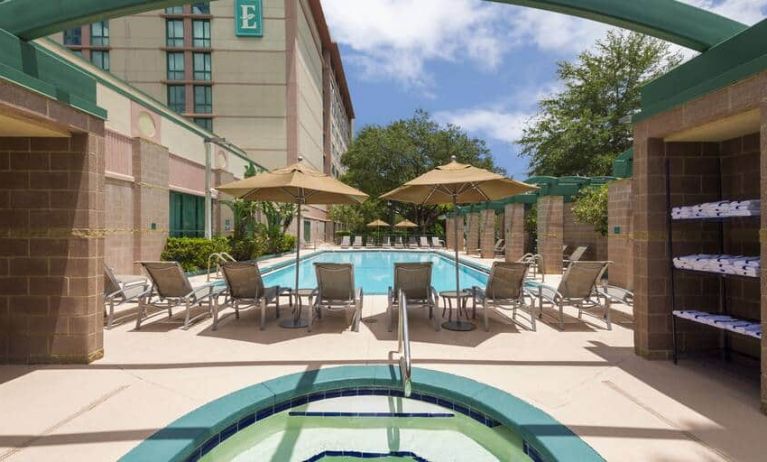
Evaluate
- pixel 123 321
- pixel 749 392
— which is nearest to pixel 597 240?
pixel 749 392

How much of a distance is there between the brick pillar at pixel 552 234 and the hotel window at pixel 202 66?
1105 inches

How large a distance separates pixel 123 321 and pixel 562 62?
29.6m

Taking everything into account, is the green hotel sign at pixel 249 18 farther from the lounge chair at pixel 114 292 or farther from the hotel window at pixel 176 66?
the lounge chair at pixel 114 292

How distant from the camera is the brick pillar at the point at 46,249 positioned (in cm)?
383

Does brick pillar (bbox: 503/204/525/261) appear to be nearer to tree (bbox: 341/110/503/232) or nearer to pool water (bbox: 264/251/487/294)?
pool water (bbox: 264/251/487/294)

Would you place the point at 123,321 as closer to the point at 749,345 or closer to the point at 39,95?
the point at 39,95

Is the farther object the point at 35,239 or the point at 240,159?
the point at 240,159

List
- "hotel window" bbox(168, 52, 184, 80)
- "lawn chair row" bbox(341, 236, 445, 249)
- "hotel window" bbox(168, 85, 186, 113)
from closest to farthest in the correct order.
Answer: "lawn chair row" bbox(341, 236, 445, 249), "hotel window" bbox(168, 52, 184, 80), "hotel window" bbox(168, 85, 186, 113)

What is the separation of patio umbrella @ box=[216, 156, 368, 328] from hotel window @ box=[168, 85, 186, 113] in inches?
1106

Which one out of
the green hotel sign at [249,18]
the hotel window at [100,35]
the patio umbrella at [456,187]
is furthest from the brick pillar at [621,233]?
the hotel window at [100,35]

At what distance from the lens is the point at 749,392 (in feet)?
10.7

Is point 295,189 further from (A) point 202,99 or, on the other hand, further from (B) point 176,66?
(B) point 176,66

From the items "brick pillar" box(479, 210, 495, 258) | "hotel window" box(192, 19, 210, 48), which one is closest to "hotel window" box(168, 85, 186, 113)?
"hotel window" box(192, 19, 210, 48)

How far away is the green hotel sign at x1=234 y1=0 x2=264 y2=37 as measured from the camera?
1089 inches
